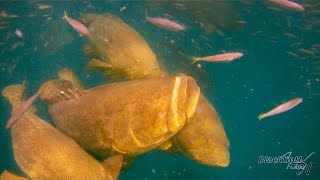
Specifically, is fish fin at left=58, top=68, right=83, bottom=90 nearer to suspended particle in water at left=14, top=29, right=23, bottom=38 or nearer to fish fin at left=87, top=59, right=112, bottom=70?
fish fin at left=87, top=59, right=112, bottom=70

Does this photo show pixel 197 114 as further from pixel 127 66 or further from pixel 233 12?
pixel 233 12

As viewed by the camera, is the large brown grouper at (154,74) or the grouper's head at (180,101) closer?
the grouper's head at (180,101)

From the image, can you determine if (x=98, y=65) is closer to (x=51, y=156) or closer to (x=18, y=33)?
(x=51, y=156)

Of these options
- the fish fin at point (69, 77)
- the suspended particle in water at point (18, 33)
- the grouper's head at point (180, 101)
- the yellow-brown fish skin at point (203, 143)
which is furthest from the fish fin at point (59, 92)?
the suspended particle in water at point (18, 33)

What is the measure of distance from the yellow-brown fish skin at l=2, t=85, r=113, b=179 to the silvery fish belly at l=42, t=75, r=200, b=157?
297mm

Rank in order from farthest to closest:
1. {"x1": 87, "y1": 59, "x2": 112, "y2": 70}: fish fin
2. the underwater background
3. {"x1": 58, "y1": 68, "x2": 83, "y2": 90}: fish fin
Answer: the underwater background → {"x1": 58, "y1": 68, "x2": 83, "y2": 90}: fish fin → {"x1": 87, "y1": 59, "x2": 112, "y2": 70}: fish fin

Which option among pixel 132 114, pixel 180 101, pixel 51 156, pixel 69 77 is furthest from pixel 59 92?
pixel 180 101

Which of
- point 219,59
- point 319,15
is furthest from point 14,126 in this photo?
point 319,15

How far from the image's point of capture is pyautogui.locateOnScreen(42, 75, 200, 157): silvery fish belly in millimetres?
4148

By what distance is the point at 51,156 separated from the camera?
4.81 metres

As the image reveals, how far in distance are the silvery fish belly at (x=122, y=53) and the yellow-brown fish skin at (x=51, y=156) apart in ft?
6.16

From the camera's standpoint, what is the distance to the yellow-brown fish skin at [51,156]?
15.2 ft

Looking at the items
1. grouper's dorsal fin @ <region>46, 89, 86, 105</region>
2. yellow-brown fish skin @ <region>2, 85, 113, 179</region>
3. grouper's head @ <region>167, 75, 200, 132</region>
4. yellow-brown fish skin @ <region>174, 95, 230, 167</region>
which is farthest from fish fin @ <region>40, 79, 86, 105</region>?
grouper's head @ <region>167, 75, 200, 132</region>

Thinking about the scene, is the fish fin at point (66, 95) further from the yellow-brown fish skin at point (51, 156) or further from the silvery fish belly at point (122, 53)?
the silvery fish belly at point (122, 53)
